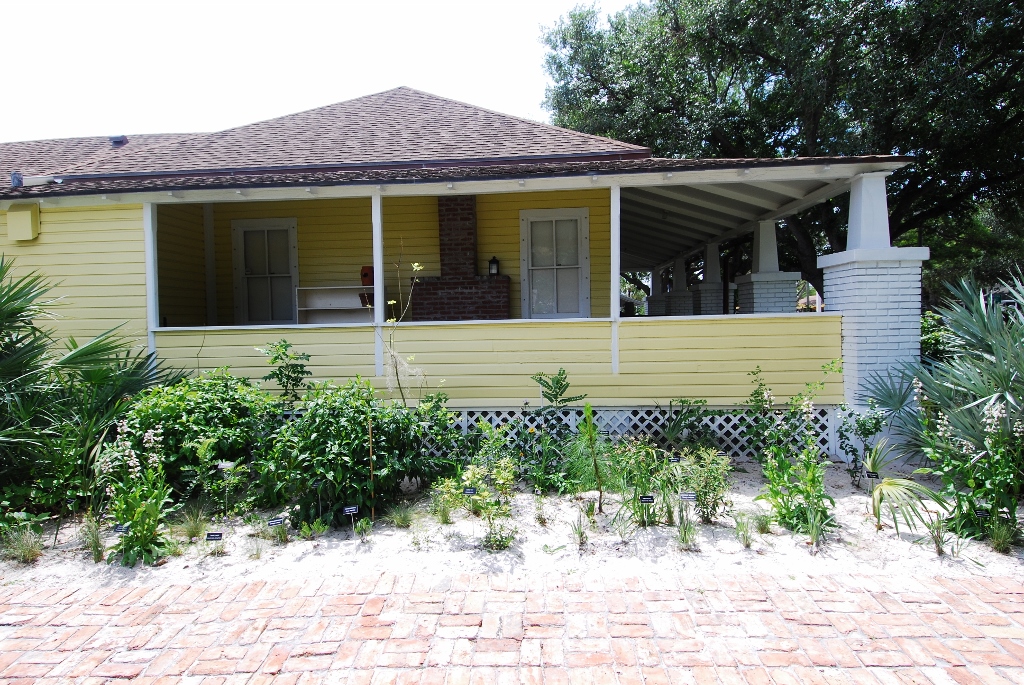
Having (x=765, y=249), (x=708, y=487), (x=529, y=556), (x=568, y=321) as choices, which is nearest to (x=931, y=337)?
(x=765, y=249)

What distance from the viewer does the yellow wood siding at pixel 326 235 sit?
1027cm

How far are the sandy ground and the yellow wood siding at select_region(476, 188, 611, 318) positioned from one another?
5294mm

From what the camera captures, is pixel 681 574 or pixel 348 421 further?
pixel 348 421

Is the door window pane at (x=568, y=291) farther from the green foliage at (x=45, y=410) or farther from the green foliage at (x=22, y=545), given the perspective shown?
the green foliage at (x=22, y=545)

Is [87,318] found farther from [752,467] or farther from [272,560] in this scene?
[752,467]

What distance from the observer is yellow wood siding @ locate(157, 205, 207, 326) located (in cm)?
932

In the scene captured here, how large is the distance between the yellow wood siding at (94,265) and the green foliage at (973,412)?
28.0ft

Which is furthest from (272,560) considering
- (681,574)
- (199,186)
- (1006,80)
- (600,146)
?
(1006,80)

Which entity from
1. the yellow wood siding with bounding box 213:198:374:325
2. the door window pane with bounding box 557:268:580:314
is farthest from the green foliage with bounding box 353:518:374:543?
the yellow wood siding with bounding box 213:198:374:325

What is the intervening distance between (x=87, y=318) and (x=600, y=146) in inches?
281

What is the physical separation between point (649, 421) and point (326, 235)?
619 cm

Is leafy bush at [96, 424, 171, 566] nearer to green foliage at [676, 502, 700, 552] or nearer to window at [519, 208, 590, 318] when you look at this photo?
green foliage at [676, 502, 700, 552]

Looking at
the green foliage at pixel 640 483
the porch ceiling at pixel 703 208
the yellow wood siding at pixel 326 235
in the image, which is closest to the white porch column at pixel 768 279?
the porch ceiling at pixel 703 208

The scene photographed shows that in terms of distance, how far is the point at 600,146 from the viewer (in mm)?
9047
